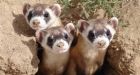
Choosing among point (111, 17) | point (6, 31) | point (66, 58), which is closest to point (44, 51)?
point (66, 58)

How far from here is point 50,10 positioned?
4.31 meters

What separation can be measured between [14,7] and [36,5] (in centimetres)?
24

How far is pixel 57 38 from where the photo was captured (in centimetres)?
395

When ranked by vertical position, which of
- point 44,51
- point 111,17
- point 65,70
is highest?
point 111,17

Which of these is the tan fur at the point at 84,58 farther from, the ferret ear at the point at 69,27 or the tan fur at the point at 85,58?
the ferret ear at the point at 69,27

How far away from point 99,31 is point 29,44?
0.70 m

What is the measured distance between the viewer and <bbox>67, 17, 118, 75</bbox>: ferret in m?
3.92

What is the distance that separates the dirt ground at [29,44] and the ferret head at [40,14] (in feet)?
0.43

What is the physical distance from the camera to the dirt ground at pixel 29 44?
382cm

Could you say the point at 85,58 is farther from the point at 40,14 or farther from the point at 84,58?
the point at 40,14

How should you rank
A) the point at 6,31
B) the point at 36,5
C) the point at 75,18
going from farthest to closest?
the point at 75,18 < the point at 36,5 < the point at 6,31

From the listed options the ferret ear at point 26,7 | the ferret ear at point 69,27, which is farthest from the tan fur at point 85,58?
the ferret ear at point 26,7

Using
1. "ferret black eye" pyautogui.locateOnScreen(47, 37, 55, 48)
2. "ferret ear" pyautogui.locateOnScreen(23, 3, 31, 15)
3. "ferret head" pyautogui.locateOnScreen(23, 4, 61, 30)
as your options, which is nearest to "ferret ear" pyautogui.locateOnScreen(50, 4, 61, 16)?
"ferret head" pyautogui.locateOnScreen(23, 4, 61, 30)

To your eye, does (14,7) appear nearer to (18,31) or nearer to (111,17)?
(18,31)
